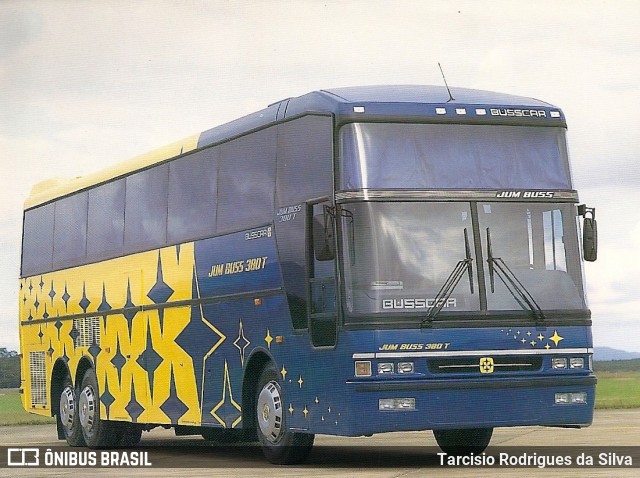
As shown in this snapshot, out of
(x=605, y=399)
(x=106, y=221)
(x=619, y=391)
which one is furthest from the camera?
(x=619, y=391)

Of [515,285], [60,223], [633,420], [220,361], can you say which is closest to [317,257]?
[515,285]

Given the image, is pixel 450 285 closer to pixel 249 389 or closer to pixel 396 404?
pixel 396 404

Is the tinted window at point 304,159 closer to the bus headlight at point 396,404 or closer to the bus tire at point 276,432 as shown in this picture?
the bus tire at point 276,432

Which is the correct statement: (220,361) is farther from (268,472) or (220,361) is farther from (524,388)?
(524,388)

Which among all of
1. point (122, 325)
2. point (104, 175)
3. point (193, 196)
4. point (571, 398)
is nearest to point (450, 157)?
point (571, 398)

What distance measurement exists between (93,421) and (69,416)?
39.8 inches

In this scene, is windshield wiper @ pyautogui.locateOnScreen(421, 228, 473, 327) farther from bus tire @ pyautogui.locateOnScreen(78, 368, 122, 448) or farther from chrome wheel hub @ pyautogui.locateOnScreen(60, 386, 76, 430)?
chrome wheel hub @ pyautogui.locateOnScreen(60, 386, 76, 430)

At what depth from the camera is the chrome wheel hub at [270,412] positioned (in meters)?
18.3

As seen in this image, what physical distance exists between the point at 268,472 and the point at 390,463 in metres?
1.77

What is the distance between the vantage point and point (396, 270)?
656 inches

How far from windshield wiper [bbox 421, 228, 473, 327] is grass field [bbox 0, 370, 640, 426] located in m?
16.3

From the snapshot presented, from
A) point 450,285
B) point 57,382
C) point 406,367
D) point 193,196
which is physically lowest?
point 406,367

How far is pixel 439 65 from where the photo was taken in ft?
61.2

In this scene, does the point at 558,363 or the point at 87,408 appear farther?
the point at 87,408
